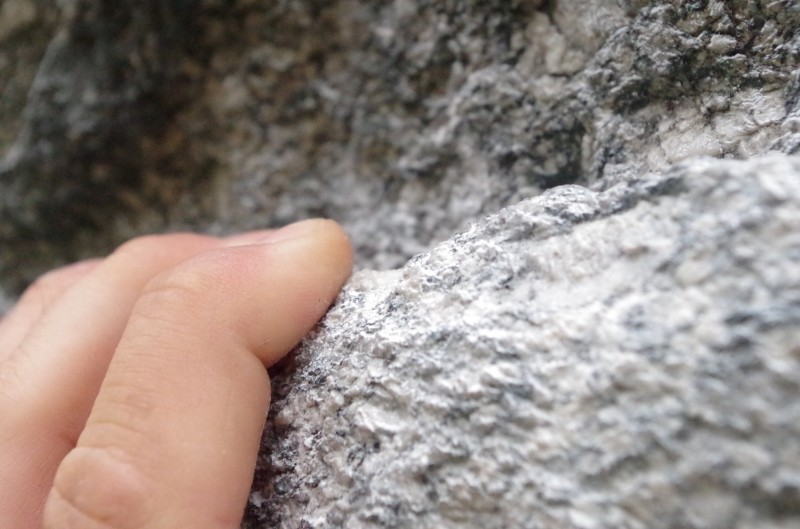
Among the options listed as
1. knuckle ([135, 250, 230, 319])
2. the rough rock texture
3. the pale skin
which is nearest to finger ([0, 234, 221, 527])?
the pale skin

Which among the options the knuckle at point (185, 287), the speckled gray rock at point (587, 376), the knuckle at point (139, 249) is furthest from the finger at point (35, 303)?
the speckled gray rock at point (587, 376)

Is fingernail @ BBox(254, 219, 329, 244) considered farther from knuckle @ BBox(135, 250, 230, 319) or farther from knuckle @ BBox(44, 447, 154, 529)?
knuckle @ BBox(44, 447, 154, 529)

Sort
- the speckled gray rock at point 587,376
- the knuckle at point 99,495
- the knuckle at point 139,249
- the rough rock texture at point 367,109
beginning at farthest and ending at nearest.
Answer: the knuckle at point 139,249, the rough rock texture at point 367,109, the knuckle at point 99,495, the speckled gray rock at point 587,376

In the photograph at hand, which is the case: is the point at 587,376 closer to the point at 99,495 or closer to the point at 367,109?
the point at 99,495

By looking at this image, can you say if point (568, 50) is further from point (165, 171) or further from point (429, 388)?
point (165, 171)

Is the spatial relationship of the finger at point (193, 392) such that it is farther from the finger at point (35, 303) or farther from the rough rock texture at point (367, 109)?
the finger at point (35, 303)

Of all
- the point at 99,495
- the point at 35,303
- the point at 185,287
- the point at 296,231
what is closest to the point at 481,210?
the point at 296,231
